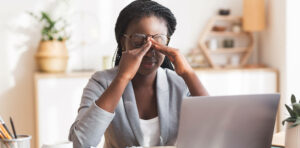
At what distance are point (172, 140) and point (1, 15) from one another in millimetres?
2087

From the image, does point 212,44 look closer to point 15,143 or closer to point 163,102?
point 163,102

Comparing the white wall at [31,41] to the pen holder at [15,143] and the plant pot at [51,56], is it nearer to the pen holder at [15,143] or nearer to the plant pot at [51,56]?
the plant pot at [51,56]

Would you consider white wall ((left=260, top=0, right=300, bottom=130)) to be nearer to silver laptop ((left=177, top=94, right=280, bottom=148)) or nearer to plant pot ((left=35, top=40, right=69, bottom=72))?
plant pot ((left=35, top=40, right=69, bottom=72))

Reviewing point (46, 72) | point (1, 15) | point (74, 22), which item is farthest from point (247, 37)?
point (1, 15)

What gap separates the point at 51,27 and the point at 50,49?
0.18 metres

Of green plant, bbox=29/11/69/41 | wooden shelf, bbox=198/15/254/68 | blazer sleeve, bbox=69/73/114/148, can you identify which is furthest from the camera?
wooden shelf, bbox=198/15/254/68

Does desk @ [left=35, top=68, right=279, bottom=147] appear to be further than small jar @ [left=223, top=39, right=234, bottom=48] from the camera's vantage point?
No

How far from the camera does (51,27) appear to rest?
3059 millimetres

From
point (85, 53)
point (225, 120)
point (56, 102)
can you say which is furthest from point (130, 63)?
point (85, 53)

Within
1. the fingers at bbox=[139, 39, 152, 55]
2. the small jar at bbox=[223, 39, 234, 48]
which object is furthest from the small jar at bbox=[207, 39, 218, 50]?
the fingers at bbox=[139, 39, 152, 55]

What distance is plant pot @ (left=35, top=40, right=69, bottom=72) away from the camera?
2990mm

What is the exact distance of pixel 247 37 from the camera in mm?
3574

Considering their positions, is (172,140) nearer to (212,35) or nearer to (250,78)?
(250,78)

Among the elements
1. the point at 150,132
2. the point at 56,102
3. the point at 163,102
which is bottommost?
the point at 56,102
